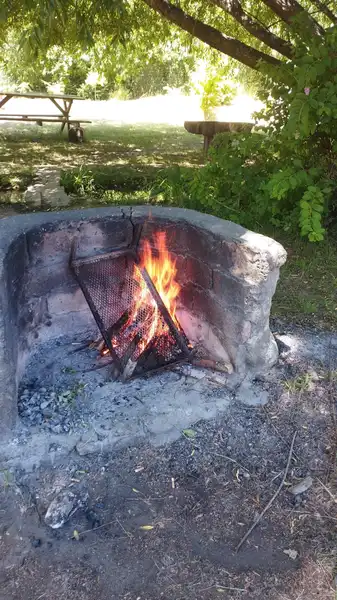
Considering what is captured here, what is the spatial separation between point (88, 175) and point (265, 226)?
3220 millimetres

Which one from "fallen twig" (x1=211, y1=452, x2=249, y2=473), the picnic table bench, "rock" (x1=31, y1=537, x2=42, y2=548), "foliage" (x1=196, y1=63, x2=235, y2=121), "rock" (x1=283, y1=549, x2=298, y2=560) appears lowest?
"rock" (x1=31, y1=537, x2=42, y2=548)

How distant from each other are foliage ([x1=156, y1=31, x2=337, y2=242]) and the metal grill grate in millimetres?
1937

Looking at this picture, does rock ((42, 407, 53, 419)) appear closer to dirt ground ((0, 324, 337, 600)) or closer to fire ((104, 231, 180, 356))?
dirt ground ((0, 324, 337, 600))

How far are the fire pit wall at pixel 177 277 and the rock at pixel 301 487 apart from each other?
2.48 feet

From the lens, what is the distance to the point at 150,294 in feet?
10.0

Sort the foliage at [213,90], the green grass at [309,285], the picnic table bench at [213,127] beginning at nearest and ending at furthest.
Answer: the green grass at [309,285]
the picnic table bench at [213,127]
the foliage at [213,90]

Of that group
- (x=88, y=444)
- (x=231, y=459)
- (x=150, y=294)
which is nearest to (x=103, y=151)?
(x=150, y=294)

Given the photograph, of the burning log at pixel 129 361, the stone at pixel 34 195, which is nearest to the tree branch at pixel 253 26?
the stone at pixel 34 195

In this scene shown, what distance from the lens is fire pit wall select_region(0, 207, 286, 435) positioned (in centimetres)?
265

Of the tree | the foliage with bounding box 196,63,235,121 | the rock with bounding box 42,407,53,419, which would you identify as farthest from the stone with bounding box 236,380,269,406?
the foliage with bounding box 196,63,235,121

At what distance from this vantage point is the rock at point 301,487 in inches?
92.5

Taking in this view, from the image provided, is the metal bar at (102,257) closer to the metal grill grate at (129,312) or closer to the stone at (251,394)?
the metal grill grate at (129,312)

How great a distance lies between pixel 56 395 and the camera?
109 inches

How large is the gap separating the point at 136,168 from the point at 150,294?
6.27 metres
